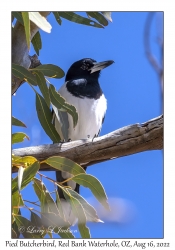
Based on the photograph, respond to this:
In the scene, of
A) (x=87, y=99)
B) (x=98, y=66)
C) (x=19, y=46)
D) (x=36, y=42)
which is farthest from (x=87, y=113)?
(x=19, y=46)

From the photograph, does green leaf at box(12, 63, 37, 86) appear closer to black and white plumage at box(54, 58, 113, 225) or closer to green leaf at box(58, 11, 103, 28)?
green leaf at box(58, 11, 103, 28)

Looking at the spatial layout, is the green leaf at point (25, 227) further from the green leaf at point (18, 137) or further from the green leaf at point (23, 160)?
the green leaf at point (18, 137)

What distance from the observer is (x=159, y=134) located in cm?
237

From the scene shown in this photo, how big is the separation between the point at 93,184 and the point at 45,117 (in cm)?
46

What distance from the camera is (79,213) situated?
234 centimetres

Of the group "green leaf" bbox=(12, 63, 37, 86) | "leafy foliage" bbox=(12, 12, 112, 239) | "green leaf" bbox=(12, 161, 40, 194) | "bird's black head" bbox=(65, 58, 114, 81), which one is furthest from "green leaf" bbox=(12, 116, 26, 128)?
"bird's black head" bbox=(65, 58, 114, 81)

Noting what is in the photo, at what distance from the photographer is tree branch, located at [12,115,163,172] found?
2377 millimetres

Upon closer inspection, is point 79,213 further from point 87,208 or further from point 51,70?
point 51,70

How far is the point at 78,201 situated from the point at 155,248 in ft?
1.29

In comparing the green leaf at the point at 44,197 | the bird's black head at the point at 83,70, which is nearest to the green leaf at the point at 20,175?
the green leaf at the point at 44,197

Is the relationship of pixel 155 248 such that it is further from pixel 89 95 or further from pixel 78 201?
pixel 89 95

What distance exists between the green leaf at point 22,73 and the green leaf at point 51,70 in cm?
7

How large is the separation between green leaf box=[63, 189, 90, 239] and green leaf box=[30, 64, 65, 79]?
56 centimetres
